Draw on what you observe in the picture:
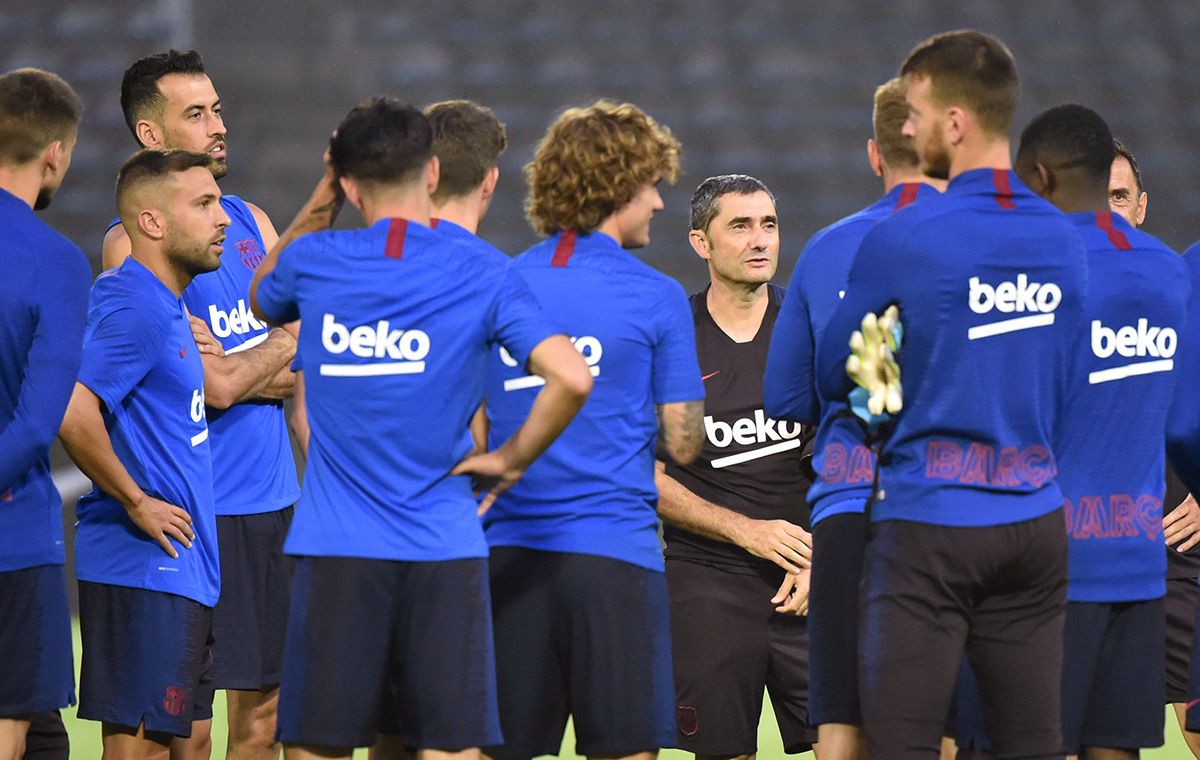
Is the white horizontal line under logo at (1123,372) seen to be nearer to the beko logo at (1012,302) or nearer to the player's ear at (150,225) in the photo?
the beko logo at (1012,302)

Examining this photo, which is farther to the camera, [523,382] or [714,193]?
[714,193]

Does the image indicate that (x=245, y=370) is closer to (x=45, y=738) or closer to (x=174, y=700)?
(x=174, y=700)

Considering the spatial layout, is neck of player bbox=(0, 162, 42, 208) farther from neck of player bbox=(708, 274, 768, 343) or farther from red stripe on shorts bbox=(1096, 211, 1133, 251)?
red stripe on shorts bbox=(1096, 211, 1133, 251)

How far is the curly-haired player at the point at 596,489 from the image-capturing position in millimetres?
3676

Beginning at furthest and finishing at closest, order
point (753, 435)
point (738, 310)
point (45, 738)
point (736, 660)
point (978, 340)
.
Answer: point (738, 310)
point (753, 435)
point (736, 660)
point (45, 738)
point (978, 340)

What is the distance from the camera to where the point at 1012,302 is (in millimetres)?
3301

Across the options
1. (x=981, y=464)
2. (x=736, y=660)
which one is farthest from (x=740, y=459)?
(x=981, y=464)

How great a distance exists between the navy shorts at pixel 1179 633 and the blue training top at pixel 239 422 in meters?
2.99

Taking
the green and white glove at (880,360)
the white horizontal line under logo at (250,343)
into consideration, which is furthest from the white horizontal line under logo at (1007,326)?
the white horizontal line under logo at (250,343)

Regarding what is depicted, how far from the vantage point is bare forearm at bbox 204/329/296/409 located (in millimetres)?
4777

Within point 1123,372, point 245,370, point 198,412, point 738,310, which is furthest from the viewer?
point 738,310

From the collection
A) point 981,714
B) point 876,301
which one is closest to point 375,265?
point 876,301

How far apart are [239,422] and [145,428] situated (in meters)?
0.76

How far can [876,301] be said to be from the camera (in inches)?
133
